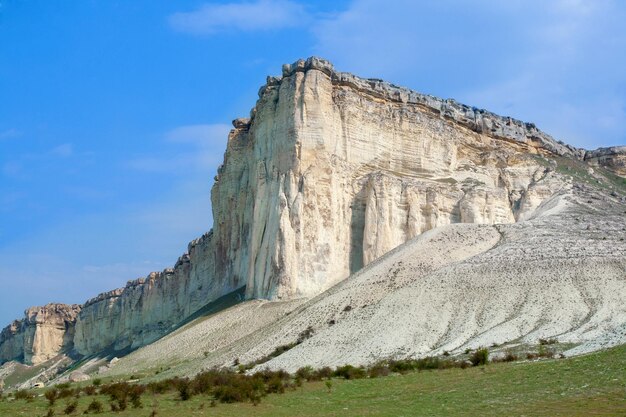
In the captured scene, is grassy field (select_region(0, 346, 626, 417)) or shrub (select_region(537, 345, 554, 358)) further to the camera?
shrub (select_region(537, 345, 554, 358))

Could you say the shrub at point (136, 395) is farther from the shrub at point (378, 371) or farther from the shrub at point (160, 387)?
the shrub at point (378, 371)

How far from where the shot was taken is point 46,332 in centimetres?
12850

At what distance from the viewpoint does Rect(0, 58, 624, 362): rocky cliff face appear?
2549 inches

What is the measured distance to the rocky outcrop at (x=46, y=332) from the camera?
4998 inches

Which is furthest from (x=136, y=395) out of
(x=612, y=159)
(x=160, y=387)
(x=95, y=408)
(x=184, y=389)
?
(x=612, y=159)

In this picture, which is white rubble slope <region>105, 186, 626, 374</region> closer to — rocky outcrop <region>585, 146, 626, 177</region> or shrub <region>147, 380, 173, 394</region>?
shrub <region>147, 380, 173, 394</region>

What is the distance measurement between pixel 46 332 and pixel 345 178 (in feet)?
246

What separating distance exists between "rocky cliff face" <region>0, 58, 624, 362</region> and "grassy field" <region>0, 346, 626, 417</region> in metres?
33.9

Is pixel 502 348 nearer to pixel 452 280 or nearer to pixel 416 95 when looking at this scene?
pixel 452 280

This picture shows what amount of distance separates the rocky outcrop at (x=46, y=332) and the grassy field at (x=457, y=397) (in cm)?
10300

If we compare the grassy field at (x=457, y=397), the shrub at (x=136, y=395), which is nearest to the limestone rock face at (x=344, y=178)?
the shrub at (x=136, y=395)

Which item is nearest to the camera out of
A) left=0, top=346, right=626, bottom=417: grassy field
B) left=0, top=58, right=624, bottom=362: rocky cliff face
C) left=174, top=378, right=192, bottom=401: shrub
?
left=0, top=346, right=626, bottom=417: grassy field

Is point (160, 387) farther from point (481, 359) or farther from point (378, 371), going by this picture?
point (481, 359)

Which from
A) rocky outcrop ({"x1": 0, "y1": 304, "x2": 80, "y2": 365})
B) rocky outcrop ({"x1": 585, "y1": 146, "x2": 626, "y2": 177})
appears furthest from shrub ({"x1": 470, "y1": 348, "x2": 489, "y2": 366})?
rocky outcrop ({"x1": 0, "y1": 304, "x2": 80, "y2": 365})
